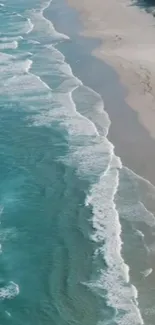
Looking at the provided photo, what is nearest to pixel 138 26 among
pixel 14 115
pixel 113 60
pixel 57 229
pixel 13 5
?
pixel 113 60

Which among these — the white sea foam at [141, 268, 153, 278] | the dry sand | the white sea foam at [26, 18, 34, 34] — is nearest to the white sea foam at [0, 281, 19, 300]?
the white sea foam at [141, 268, 153, 278]

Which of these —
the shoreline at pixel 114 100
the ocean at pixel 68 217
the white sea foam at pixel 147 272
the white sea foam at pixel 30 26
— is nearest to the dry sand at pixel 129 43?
the shoreline at pixel 114 100

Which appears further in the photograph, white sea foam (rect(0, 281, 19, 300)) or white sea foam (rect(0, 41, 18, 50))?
white sea foam (rect(0, 41, 18, 50))

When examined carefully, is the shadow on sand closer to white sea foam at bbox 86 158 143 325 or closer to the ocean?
the ocean

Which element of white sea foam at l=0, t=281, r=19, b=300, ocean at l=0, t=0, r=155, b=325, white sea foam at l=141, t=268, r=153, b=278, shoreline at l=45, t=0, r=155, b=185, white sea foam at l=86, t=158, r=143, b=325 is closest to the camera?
white sea foam at l=86, t=158, r=143, b=325

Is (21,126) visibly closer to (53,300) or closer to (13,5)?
(53,300)

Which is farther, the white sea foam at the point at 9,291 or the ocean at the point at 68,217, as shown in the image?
the white sea foam at the point at 9,291

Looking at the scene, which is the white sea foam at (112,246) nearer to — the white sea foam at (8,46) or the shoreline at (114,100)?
the shoreline at (114,100)
